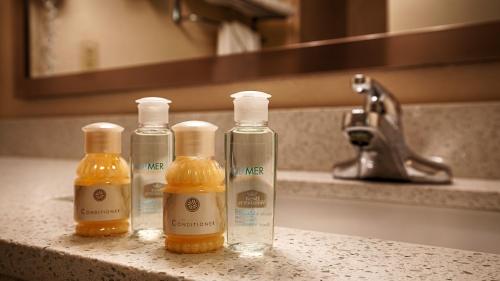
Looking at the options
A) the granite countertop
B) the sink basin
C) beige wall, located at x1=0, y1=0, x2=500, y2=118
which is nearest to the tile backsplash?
beige wall, located at x1=0, y1=0, x2=500, y2=118

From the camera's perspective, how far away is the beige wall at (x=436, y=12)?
0.75 metres

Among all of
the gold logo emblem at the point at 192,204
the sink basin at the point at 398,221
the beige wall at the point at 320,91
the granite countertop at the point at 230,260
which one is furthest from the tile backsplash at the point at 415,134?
the gold logo emblem at the point at 192,204

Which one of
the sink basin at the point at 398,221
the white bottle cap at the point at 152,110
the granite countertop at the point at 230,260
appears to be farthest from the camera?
the sink basin at the point at 398,221

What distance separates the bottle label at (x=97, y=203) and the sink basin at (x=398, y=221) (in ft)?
0.99

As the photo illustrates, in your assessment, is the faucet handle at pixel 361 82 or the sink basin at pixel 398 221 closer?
the sink basin at pixel 398 221

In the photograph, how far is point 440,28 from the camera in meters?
0.78

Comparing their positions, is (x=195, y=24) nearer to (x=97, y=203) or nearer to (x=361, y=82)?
(x=361, y=82)

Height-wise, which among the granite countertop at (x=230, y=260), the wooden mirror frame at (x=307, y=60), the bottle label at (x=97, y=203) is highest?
the wooden mirror frame at (x=307, y=60)

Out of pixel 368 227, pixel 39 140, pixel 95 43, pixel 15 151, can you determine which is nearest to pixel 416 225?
pixel 368 227

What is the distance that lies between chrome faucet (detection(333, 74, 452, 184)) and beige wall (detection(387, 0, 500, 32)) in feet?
0.59

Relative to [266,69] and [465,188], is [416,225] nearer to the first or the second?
[465,188]

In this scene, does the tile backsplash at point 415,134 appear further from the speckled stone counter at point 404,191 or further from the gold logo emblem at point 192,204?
the gold logo emblem at point 192,204

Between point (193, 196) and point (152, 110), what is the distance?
10cm

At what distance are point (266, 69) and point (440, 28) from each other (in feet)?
1.16
